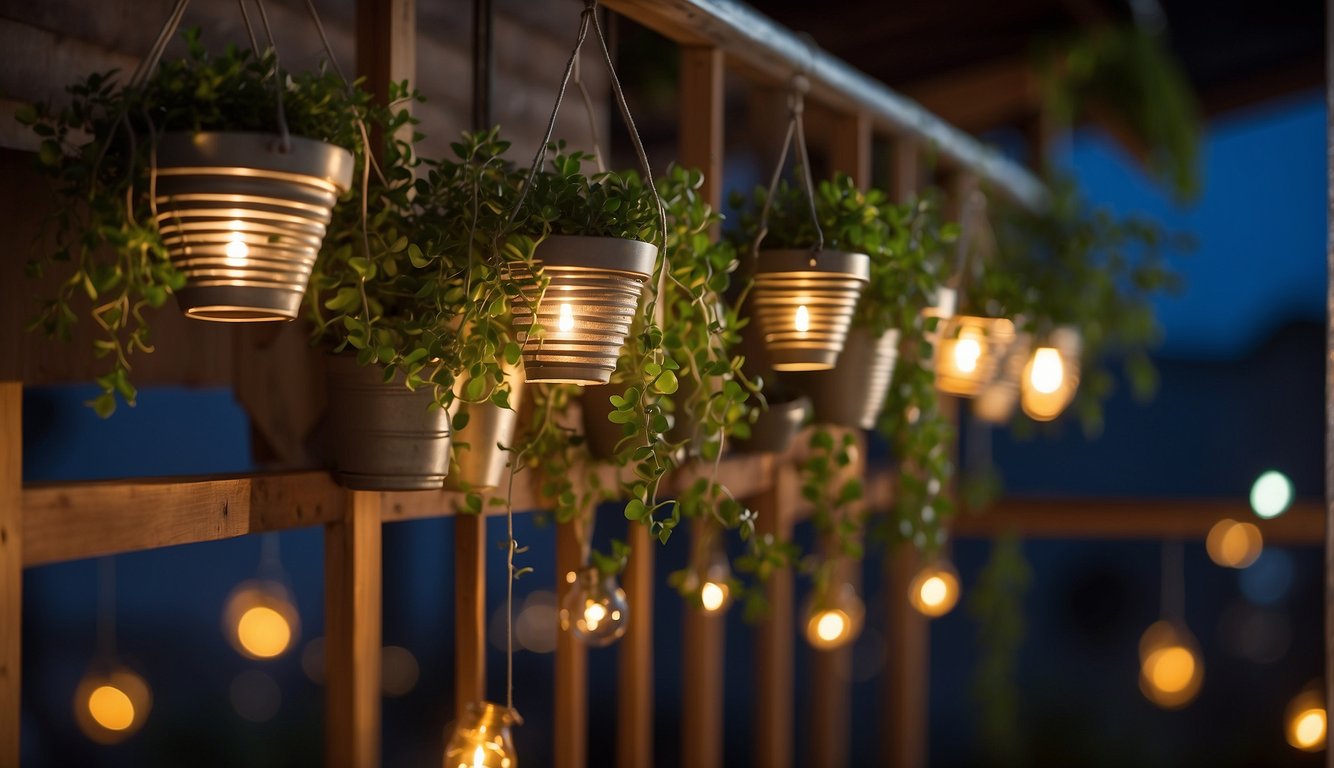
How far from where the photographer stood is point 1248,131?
7203mm

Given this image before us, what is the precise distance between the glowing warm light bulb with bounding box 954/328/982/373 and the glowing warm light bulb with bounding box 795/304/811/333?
0.91m

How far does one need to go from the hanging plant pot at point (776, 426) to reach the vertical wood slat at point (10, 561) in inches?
46.2

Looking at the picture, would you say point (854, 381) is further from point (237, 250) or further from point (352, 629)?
point (237, 250)

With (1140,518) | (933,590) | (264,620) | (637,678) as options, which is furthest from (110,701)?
(1140,518)

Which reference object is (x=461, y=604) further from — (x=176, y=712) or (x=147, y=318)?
(x=176, y=712)

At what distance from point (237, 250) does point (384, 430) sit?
1.15 feet

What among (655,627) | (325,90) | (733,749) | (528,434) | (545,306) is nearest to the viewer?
(325,90)

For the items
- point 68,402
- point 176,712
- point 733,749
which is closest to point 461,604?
point 68,402

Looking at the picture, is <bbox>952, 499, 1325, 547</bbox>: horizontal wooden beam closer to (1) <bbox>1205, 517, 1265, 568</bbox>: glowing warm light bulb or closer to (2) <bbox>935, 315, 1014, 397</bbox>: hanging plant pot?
(1) <bbox>1205, 517, 1265, 568</bbox>: glowing warm light bulb

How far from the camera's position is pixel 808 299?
1.94m

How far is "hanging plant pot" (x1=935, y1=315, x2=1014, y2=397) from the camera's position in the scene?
2758 millimetres

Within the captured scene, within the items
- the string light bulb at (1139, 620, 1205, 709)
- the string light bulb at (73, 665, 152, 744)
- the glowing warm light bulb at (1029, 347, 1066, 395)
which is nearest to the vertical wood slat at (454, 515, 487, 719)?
the glowing warm light bulb at (1029, 347, 1066, 395)

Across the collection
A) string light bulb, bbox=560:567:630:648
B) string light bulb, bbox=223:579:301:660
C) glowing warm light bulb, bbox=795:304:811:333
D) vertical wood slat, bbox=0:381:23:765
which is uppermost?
glowing warm light bulb, bbox=795:304:811:333

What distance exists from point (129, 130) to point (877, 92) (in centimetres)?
186
